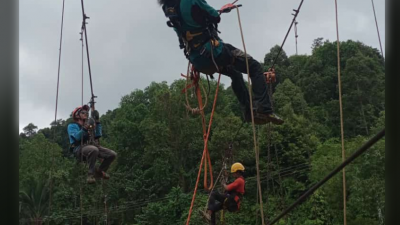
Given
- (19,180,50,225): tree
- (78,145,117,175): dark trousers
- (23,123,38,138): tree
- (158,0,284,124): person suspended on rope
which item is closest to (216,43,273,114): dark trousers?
(158,0,284,124): person suspended on rope

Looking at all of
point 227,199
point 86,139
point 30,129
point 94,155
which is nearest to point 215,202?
point 227,199

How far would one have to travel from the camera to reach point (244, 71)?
414 centimetres

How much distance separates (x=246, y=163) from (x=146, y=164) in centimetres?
558

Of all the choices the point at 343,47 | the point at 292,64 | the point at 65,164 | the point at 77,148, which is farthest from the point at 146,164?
the point at 77,148

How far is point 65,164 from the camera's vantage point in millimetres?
27031

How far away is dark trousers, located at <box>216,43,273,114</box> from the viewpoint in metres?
4.00

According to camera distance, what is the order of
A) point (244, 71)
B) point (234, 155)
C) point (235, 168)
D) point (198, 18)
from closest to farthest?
point (198, 18), point (244, 71), point (235, 168), point (234, 155)

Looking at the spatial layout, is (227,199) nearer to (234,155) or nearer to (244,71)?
(244,71)

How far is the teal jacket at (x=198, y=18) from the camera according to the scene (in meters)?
3.81

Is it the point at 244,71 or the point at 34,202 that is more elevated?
the point at 244,71

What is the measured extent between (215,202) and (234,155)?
58.7ft

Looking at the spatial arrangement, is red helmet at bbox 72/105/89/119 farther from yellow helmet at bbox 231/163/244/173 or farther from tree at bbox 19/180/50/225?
tree at bbox 19/180/50/225
